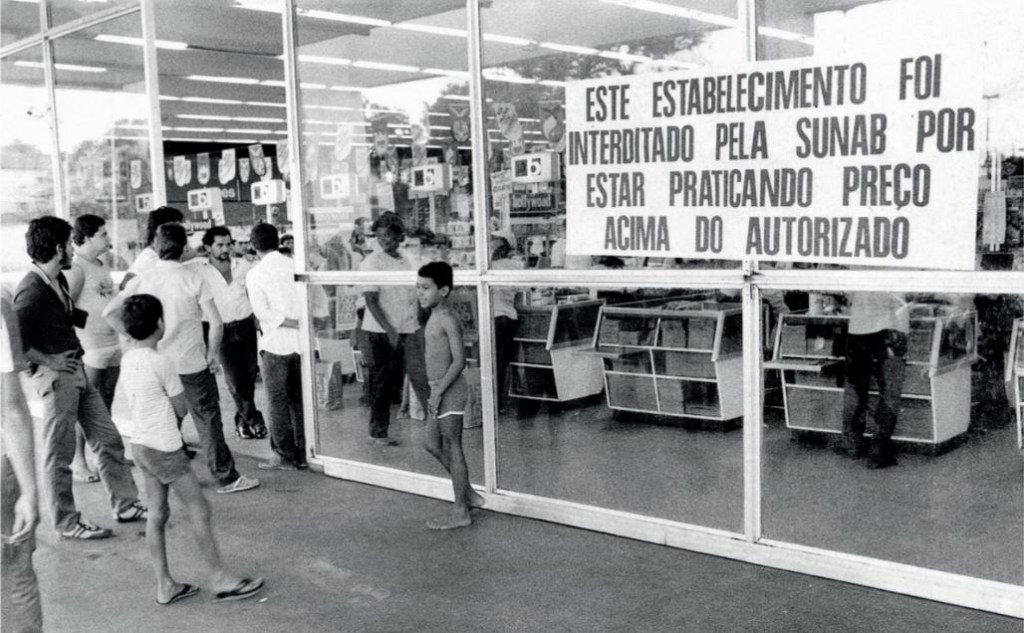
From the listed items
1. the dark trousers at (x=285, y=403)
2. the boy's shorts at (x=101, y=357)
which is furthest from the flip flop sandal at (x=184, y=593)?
the boy's shorts at (x=101, y=357)

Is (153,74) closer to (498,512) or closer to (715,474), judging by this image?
(498,512)

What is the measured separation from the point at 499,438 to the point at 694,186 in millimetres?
2056

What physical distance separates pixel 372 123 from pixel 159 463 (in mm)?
3385

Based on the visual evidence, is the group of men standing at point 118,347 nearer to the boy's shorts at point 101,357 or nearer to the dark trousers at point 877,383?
the boy's shorts at point 101,357

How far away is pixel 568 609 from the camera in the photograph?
4172 millimetres

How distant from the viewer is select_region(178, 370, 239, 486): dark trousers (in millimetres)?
6094

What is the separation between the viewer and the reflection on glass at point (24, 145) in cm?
923

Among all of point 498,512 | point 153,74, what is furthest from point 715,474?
point 153,74

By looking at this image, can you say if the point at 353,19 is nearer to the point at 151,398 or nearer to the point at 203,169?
the point at 151,398

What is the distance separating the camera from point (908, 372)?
18.8 ft

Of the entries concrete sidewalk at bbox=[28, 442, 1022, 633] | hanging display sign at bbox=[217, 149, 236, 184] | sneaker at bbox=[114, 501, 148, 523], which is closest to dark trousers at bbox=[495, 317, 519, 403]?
concrete sidewalk at bbox=[28, 442, 1022, 633]

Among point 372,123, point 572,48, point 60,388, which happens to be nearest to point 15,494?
point 60,388

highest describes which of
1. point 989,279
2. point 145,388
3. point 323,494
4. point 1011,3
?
point 1011,3

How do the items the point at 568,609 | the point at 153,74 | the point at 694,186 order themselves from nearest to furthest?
the point at 568,609 → the point at 694,186 → the point at 153,74
